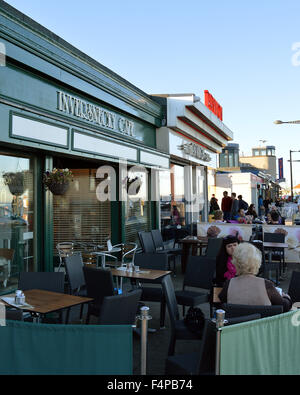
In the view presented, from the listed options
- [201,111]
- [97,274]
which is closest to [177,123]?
[201,111]


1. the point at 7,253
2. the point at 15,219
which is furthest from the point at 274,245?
the point at 7,253

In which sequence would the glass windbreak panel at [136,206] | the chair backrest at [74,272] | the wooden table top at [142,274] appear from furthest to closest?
the glass windbreak panel at [136,206] < the chair backrest at [74,272] < the wooden table top at [142,274]

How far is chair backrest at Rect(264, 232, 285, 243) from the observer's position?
10.1 m

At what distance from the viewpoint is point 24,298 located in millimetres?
4426

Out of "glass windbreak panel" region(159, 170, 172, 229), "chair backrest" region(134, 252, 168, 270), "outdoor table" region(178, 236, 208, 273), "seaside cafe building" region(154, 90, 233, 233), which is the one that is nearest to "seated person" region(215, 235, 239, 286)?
"chair backrest" region(134, 252, 168, 270)

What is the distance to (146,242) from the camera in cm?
1012

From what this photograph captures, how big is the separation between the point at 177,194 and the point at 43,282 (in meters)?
10.1

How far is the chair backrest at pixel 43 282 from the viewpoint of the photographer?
5.35m

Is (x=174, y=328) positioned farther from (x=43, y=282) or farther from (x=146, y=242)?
(x=146, y=242)

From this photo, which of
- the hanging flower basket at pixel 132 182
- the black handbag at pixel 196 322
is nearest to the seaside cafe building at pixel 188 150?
the hanging flower basket at pixel 132 182

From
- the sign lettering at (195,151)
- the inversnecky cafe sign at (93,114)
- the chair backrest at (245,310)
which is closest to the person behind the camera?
the chair backrest at (245,310)

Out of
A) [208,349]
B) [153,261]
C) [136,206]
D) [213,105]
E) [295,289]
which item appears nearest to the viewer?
[208,349]

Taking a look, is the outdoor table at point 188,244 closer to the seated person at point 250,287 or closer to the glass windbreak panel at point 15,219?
the glass windbreak panel at point 15,219
